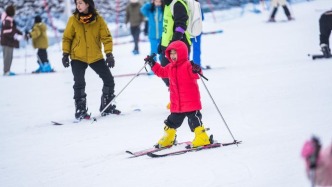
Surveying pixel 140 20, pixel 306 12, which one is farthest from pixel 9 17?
pixel 306 12

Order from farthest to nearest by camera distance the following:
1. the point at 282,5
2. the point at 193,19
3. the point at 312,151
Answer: the point at 282,5
the point at 193,19
the point at 312,151

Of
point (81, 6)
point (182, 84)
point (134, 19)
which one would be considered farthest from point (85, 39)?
point (134, 19)

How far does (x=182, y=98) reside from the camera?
4.89 metres

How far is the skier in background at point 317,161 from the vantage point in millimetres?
Answer: 2025

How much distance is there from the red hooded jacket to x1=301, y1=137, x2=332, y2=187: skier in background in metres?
2.73

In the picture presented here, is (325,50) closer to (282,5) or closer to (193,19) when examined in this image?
(193,19)

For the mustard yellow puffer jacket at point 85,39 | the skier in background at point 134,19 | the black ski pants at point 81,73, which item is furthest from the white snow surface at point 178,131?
the skier in background at point 134,19

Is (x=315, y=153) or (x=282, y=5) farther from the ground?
(x=315, y=153)

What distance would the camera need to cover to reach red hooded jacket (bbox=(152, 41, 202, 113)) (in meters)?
4.88

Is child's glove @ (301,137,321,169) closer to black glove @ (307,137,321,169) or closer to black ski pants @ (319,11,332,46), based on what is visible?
black glove @ (307,137,321,169)

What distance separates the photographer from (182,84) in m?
4.91

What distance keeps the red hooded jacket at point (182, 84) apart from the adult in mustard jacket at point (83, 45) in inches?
75.2

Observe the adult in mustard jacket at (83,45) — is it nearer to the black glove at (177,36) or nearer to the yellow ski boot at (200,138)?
the black glove at (177,36)

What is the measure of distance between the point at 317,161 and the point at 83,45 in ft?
16.7
